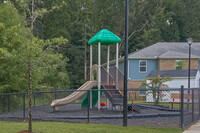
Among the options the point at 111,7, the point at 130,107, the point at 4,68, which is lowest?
the point at 130,107

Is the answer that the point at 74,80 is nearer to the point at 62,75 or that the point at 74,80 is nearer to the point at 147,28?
the point at 62,75

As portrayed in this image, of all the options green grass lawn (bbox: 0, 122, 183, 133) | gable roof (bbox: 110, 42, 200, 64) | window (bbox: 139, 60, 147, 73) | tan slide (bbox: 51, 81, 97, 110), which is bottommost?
green grass lawn (bbox: 0, 122, 183, 133)

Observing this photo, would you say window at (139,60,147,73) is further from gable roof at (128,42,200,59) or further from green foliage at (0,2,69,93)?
green foliage at (0,2,69,93)

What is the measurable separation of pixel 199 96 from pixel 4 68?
10.7 meters

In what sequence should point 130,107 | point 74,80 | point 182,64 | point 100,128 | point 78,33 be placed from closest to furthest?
point 100,128 < point 130,107 < point 182,64 < point 74,80 < point 78,33

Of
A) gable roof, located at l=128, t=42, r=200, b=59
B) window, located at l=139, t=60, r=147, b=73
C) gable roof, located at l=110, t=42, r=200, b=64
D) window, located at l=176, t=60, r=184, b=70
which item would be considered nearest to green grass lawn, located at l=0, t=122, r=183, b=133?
window, located at l=176, t=60, r=184, b=70

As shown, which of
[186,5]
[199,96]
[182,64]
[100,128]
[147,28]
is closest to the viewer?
[100,128]

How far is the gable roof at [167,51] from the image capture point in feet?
111

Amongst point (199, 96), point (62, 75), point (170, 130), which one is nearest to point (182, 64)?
point (62, 75)

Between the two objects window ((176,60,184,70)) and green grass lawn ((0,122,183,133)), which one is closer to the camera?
green grass lawn ((0,122,183,133))

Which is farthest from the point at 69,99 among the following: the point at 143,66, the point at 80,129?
the point at 143,66

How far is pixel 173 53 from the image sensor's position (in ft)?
112

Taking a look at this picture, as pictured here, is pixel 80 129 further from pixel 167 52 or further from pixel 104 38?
pixel 167 52

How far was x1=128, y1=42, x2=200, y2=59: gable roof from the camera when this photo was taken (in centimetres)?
3391
